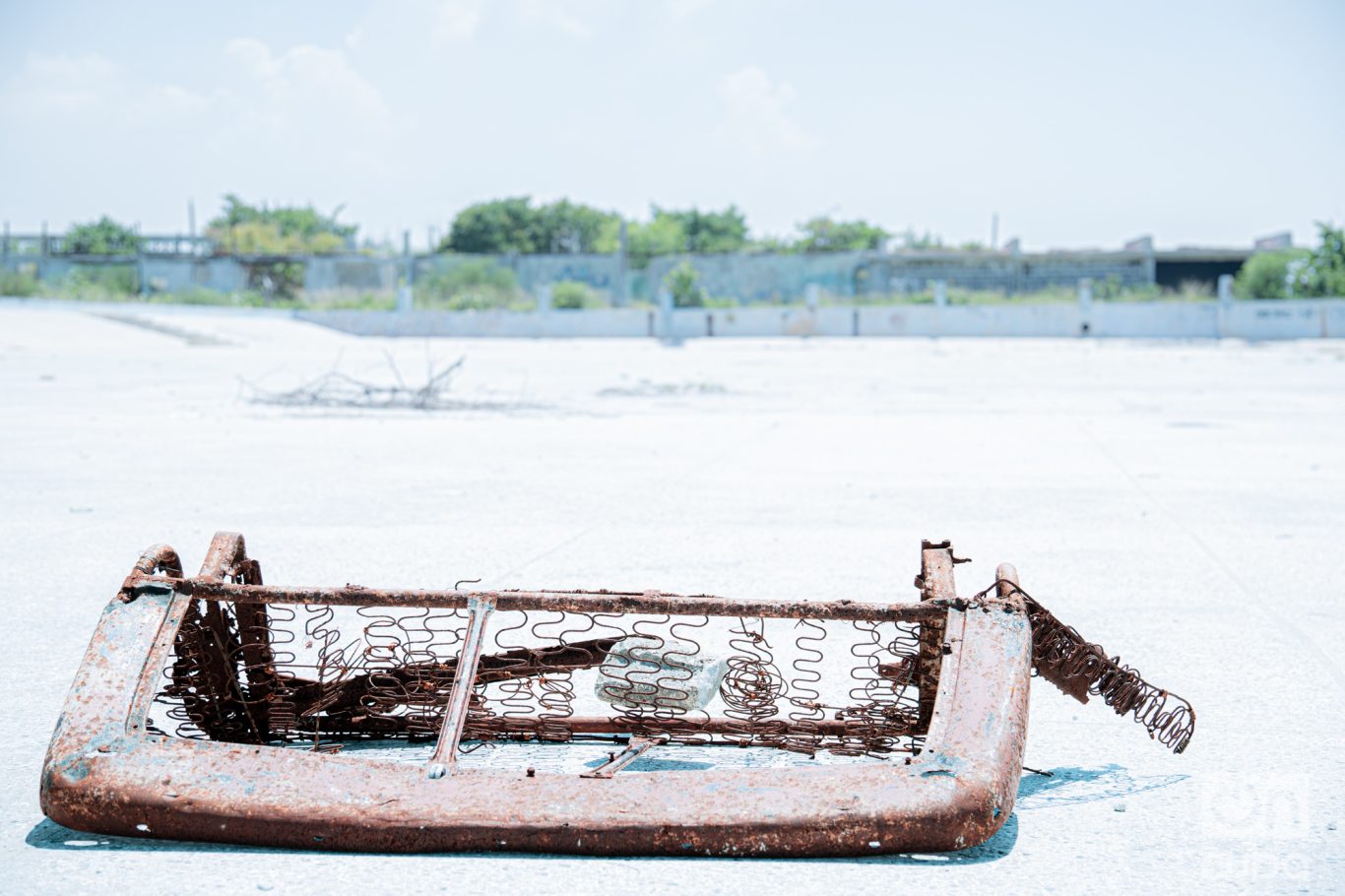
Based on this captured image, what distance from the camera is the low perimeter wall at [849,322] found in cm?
4575


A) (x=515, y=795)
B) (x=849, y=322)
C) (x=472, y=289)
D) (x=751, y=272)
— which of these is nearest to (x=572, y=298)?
(x=472, y=289)

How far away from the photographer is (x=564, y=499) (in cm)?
891

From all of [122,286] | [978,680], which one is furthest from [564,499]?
[122,286]

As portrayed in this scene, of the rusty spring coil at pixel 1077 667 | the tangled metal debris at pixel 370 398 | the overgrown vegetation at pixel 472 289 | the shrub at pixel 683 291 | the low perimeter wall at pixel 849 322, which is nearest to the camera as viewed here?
the rusty spring coil at pixel 1077 667

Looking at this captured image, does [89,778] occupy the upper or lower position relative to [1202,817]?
upper

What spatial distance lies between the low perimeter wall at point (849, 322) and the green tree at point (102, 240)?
985 inches

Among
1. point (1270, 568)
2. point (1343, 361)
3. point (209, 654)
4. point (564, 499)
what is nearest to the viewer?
point (209, 654)

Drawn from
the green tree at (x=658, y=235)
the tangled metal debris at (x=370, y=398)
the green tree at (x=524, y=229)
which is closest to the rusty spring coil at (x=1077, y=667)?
the tangled metal debris at (x=370, y=398)

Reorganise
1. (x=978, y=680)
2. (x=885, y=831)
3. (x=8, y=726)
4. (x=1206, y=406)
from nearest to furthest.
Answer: (x=885, y=831)
(x=978, y=680)
(x=8, y=726)
(x=1206, y=406)

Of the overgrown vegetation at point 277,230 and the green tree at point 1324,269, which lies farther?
the overgrown vegetation at point 277,230

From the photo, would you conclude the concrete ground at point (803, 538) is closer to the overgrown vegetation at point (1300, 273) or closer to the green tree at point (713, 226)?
the overgrown vegetation at point (1300, 273)

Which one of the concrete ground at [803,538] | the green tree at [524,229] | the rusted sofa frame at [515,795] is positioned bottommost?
the concrete ground at [803,538]

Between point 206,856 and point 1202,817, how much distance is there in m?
2.27

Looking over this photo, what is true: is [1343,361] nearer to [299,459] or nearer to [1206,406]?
[1206,406]
